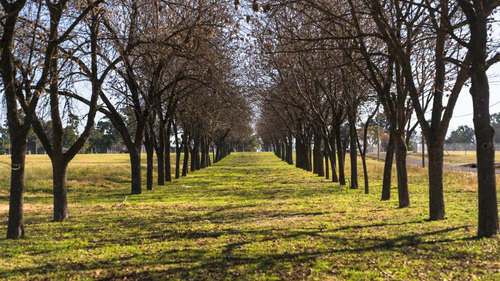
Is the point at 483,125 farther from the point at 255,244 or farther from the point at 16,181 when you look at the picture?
the point at 16,181

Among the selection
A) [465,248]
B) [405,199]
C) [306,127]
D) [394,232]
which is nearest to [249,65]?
[306,127]

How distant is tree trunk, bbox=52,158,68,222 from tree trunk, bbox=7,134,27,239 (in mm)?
2429

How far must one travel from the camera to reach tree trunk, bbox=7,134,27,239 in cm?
906

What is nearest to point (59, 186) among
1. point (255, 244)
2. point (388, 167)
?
point (255, 244)

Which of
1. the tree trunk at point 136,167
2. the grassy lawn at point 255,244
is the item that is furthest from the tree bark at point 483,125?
the tree trunk at point 136,167

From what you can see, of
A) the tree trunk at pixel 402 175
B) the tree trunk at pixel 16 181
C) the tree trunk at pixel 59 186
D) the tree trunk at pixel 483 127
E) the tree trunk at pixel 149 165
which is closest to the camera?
the tree trunk at pixel 483 127

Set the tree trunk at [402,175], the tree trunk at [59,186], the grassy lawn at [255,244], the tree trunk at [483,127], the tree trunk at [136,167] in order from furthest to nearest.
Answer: the tree trunk at [136,167]
the tree trunk at [402,175]
the tree trunk at [59,186]
the tree trunk at [483,127]
the grassy lawn at [255,244]

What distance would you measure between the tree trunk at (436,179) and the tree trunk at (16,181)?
8.66 metres

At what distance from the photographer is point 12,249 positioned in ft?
27.2

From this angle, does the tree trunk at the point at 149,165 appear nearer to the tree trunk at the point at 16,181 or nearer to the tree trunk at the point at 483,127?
the tree trunk at the point at 16,181

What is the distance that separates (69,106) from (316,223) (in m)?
6.78

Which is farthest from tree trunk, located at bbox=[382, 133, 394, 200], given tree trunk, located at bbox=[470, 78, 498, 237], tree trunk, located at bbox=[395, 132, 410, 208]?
tree trunk, located at bbox=[470, 78, 498, 237]

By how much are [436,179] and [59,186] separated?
9.33m

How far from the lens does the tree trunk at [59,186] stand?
38.6ft
